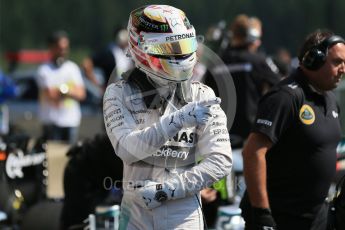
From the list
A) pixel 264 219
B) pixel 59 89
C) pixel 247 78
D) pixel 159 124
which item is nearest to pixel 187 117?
pixel 159 124

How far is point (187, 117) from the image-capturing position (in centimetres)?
391

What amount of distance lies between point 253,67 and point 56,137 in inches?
168

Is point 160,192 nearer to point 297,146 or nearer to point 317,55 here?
point 297,146

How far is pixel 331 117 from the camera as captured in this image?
5.03 m

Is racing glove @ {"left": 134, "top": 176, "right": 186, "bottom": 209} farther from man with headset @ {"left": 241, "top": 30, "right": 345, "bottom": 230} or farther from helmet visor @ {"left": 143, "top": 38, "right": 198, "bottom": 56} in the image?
man with headset @ {"left": 241, "top": 30, "right": 345, "bottom": 230}

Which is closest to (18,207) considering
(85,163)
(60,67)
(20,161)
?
(20,161)

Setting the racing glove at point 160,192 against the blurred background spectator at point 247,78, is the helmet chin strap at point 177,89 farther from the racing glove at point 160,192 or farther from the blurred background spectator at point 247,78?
the blurred background spectator at point 247,78

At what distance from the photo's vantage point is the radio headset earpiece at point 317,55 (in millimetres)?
4961

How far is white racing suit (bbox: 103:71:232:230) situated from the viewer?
4020 millimetres

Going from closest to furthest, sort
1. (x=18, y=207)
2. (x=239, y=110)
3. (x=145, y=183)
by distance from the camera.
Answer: (x=145, y=183) → (x=18, y=207) → (x=239, y=110)

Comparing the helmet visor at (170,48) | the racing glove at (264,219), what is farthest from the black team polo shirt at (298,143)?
the helmet visor at (170,48)

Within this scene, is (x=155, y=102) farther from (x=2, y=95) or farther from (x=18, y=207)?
(x=2, y=95)

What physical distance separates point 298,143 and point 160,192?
46.8 inches

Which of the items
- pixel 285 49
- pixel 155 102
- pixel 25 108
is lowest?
pixel 25 108
